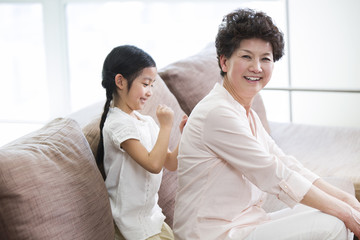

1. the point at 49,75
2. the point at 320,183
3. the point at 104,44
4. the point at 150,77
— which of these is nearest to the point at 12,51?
the point at 49,75

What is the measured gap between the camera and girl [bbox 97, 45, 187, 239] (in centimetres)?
162

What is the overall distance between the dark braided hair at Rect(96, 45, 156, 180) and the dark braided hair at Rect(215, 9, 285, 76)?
10.1 inches

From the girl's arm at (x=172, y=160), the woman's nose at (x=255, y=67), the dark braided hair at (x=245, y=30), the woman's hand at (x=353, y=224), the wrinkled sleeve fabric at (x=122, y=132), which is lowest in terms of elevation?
the woman's hand at (x=353, y=224)

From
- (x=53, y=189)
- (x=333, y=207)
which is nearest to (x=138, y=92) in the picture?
(x=53, y=189)

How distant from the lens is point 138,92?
169 cm

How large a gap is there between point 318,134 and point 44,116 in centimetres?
284

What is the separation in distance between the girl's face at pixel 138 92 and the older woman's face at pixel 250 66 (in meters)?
0.26

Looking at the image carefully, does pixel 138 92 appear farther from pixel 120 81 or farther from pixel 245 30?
pixel 245 30

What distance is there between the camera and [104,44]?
4613 mm

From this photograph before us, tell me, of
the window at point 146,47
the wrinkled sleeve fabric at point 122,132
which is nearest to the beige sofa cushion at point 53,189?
the wrinkled sleeve fabric at point 122,132

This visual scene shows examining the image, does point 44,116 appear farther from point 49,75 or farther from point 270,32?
point 270,32

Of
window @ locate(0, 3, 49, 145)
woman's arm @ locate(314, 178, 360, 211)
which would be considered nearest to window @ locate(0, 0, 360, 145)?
window @ locate(0, 3, 49, 145)

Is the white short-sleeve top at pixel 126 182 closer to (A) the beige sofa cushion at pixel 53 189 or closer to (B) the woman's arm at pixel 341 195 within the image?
(A) the beige sofa cushion at pixel 53 189

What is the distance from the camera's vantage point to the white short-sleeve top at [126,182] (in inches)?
64.6
